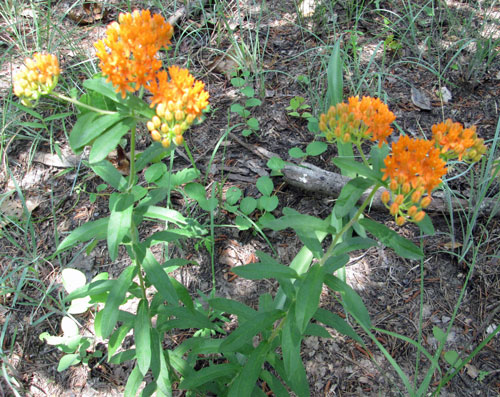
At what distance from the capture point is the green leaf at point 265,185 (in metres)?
2.91

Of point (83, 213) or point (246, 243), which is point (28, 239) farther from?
point (246, 243)

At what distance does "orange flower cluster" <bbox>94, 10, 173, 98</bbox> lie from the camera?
150 centimetres

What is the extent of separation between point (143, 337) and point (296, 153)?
1.75m

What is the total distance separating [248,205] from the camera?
290 cm

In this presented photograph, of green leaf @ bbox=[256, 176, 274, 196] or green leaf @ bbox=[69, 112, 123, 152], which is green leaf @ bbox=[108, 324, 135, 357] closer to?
green leaf @ bbox=[69, 112, 123, 152]

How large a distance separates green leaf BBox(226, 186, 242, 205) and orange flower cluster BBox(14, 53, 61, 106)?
1479 millimetres

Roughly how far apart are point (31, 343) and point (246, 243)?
150cm

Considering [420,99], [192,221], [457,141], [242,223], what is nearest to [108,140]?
[192,221]

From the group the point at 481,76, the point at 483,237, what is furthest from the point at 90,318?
the point at 481,76

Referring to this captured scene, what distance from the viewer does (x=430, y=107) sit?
11.5ft

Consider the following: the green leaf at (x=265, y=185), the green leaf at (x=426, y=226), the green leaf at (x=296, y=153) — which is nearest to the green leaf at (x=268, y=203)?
the green leaf at (x=265, y=185)

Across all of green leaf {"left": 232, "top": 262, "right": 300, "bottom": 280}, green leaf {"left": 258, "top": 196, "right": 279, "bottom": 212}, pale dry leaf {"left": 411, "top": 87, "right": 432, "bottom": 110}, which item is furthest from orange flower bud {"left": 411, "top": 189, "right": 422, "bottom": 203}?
pale dry leaf {"left": 411, "top": 87, "right": 432, "bottom": 110}

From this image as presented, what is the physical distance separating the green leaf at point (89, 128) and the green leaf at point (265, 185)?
1.48 m

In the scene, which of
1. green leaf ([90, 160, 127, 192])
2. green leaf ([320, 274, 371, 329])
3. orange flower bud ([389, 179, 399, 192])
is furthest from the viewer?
green leaf ([90, 160, 127, 192])
